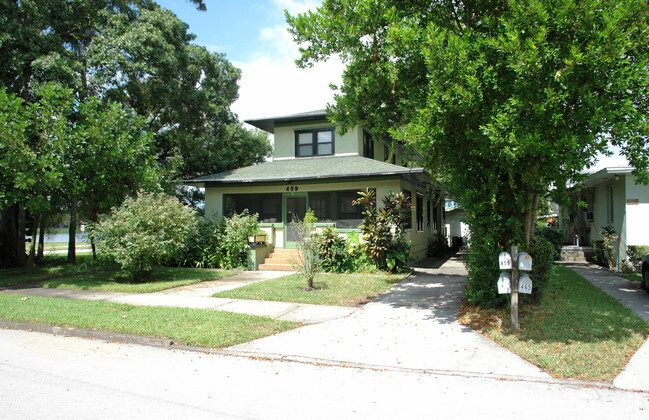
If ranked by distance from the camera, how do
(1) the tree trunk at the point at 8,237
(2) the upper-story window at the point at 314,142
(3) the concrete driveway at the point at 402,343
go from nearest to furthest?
(3) the concrete driveway at the point at 402,343 → (1) the tree trunk at the point at 8,237 → (2) the upper-story window at the point at 314,142

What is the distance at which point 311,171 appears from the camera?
16.0 meters

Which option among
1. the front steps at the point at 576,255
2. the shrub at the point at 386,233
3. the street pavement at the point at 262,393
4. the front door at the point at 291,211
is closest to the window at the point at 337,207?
the front door at the point at 291,211

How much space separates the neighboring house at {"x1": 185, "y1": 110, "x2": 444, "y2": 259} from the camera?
50.2 ft

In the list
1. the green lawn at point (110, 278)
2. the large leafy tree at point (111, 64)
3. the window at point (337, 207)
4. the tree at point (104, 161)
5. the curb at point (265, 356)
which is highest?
the large leafy tree at point (111, 64)

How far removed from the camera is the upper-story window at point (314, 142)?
1823 cm

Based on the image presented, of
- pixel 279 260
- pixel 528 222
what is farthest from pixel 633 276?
pixel 279 260

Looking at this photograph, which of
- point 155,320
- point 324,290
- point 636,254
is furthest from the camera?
point 636,254

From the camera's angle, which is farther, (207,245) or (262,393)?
(207,245)

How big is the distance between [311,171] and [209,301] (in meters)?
7.86

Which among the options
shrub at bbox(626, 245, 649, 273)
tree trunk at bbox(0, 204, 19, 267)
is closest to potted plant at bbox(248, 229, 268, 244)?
tree trunk at bbox(0, 204, 19, 267)

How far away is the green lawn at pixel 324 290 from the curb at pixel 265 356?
330 cm

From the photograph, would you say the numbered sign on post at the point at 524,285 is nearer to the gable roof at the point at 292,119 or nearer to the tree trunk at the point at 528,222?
the tree trunk at the point at 528,222

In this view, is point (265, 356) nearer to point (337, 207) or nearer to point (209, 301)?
point (209, 301)

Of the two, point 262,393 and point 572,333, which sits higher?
point 572,333
